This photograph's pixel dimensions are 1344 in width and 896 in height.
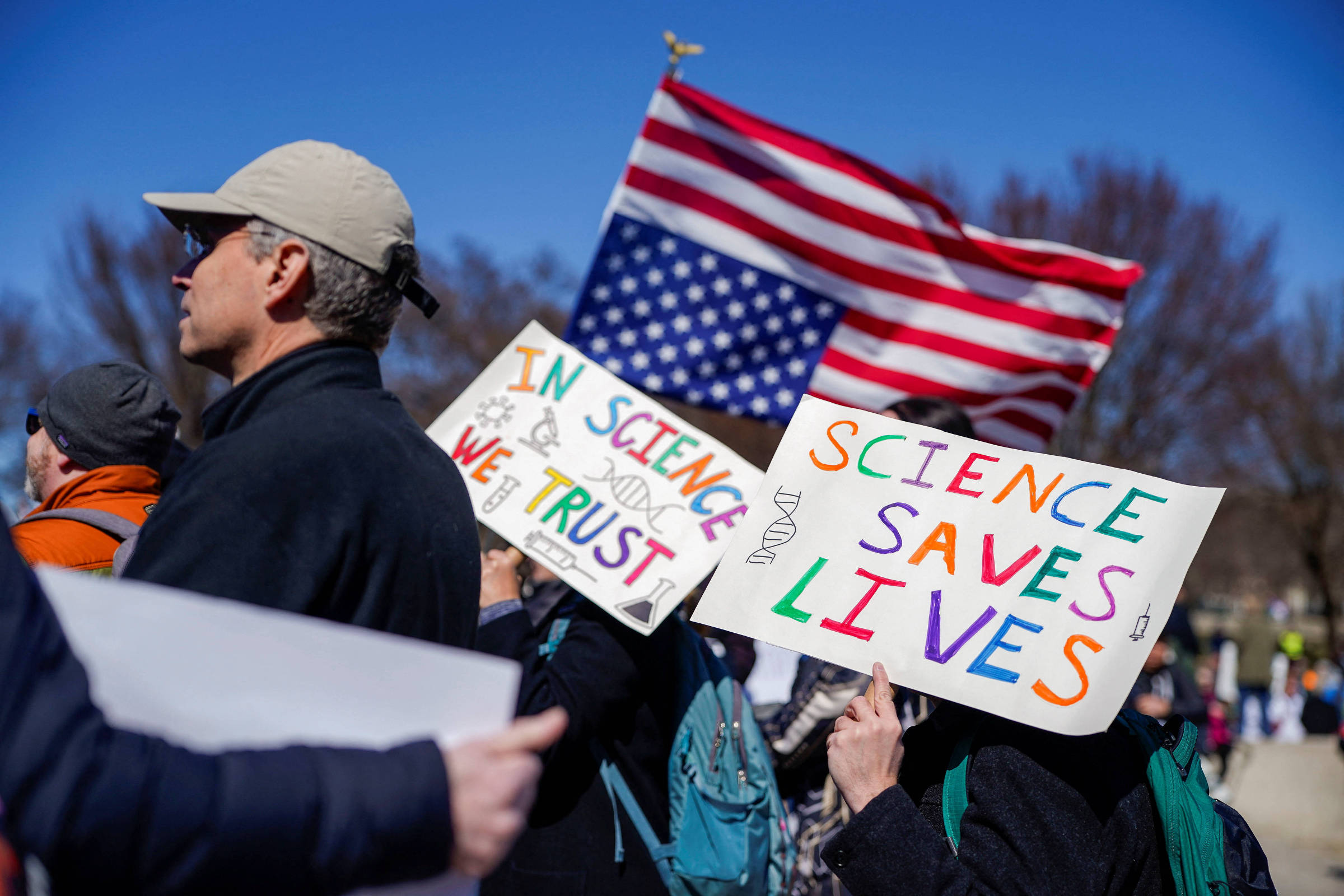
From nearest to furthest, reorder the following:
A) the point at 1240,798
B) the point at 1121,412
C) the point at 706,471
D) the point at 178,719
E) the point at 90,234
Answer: the point at 178,719 < the point at 706,471 < the point at 1240,798 < the point at 1121,412 < the point at 90,234

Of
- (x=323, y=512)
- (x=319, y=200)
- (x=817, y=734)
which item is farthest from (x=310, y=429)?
(x=817, y=734)

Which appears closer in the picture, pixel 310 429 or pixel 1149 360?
pixel 310 429

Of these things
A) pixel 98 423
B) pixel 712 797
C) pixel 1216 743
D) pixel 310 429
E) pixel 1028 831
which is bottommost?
pixel 1216 743

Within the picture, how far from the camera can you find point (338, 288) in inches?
69.8

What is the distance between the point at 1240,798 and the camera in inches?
365

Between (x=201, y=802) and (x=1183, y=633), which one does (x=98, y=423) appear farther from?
(x=1183, y=633)

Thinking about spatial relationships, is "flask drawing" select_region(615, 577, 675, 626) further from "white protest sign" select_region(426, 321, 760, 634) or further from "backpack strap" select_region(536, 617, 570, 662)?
"backpack strap" select_region(536, 617, 570, 662)

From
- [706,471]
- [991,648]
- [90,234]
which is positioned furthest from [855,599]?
[90,234]

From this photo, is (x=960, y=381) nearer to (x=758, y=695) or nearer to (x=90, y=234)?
(x=758, y=695)

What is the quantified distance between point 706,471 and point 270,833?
7.27ft

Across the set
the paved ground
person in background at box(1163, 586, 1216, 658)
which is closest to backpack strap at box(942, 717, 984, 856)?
the paved ground

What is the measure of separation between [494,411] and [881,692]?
5.80 feet

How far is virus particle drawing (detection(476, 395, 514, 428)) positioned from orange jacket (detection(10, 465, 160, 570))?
97 cm

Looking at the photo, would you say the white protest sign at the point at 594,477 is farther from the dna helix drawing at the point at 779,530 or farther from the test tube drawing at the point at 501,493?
the dna helix drawing at the point at 779,530
